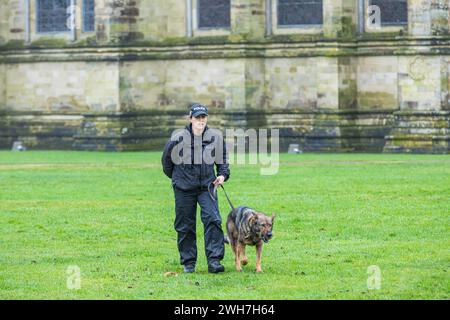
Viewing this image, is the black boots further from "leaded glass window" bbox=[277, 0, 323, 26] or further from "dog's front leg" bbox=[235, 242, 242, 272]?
"leaded glass window" bbox=[277, 0, 323, 26]

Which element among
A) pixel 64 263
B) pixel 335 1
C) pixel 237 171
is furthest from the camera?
pixel 335 1

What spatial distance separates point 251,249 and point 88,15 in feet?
89.7

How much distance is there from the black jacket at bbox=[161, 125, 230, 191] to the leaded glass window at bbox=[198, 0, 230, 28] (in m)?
26.9

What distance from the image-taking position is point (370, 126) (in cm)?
4419

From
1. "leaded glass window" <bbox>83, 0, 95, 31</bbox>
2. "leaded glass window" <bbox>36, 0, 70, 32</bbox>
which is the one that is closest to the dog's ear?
"leaded glass window" <bbox>83, 0, 95, 31</bbox>

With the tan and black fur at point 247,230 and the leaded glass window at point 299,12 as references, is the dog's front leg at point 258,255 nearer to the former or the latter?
the tan and black fur at point 247,230

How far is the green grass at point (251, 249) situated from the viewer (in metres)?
18.3

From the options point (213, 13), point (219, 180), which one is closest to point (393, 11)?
point (213, 13)

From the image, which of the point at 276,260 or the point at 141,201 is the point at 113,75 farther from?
the point at 276,260

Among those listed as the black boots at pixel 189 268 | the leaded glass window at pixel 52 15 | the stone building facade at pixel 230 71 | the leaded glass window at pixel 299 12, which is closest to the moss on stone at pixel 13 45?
the stone building facade at pixel 230 71

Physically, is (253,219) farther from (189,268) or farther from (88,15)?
(88,15)
